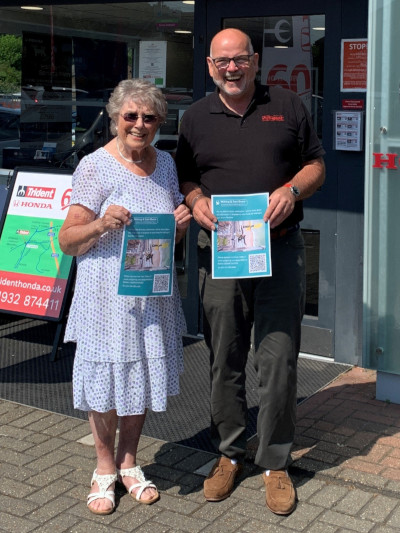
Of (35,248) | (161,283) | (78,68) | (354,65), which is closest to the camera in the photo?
(161,283)

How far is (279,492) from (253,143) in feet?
5.11

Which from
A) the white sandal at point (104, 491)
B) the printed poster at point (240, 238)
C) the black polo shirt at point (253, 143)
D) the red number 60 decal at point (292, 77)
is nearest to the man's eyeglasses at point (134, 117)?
the black polo shirt at point (253, 143)

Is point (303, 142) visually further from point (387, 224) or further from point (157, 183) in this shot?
point (387, 224)

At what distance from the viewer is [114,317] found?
3.96 m

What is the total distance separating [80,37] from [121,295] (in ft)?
12.7

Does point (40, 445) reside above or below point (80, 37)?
below

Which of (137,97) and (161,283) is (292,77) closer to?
(137,97)

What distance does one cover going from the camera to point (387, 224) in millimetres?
5191

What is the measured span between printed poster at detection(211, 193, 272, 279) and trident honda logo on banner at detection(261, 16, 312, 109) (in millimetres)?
2375

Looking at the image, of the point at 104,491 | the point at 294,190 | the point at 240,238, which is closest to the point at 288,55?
the point at 294,190

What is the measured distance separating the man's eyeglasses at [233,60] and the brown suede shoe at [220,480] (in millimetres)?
1818

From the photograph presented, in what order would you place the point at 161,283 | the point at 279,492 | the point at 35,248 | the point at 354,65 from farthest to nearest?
the point at 35,248
the point at 354,65
the point at 279,492
the point at 161,283

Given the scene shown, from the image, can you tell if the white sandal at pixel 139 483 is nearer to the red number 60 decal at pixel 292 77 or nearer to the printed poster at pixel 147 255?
the printed poster at pixel 147 255

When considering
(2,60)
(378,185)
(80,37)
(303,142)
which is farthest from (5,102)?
(303,142)
